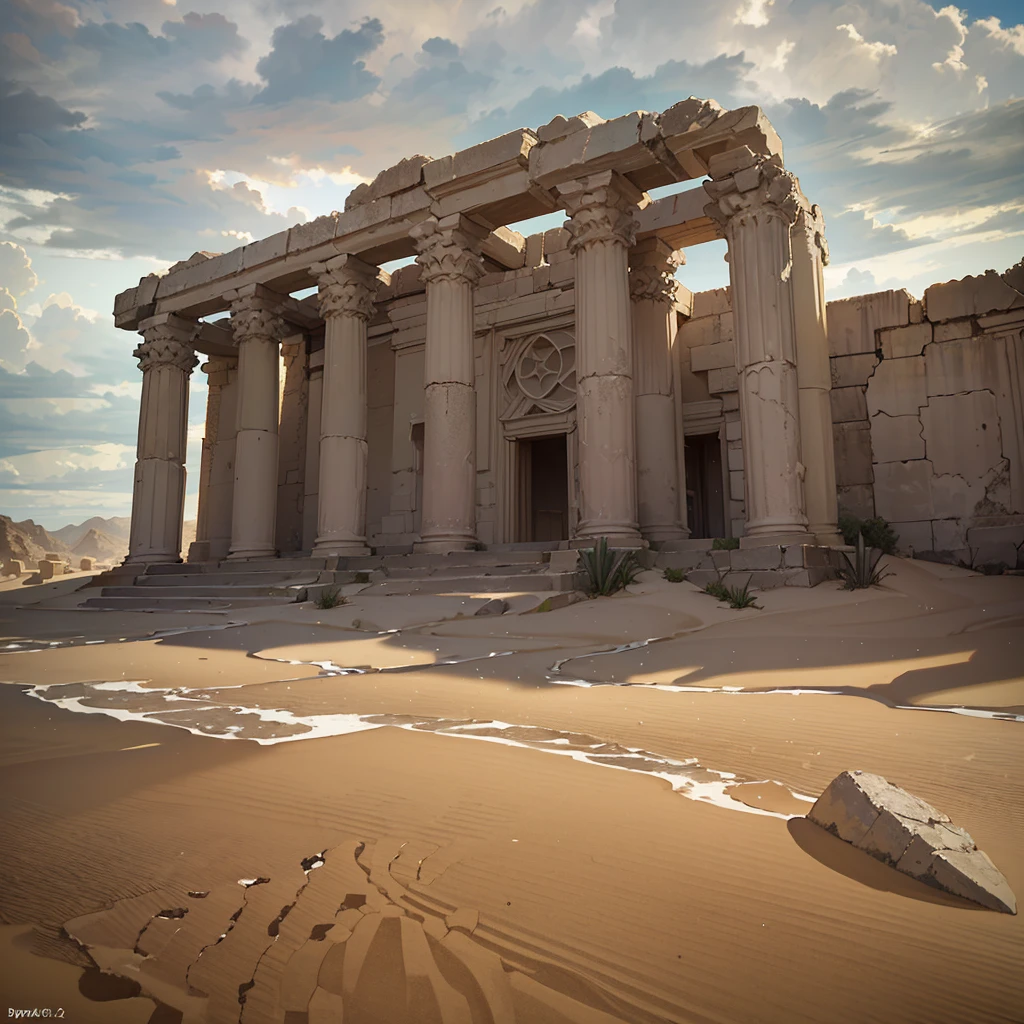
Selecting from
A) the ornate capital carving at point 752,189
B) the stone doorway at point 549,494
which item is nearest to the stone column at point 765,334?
the ornate capital carving at point 752,189

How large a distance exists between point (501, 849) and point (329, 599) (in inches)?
308

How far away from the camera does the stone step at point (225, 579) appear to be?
1236 centimetres

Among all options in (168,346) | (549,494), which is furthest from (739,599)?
(168,346)

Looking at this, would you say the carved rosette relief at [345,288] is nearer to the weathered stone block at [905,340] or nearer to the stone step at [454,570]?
the stone step at [454,570]

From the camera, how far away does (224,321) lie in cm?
1928

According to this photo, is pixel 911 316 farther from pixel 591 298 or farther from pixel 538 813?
pixel 538 813

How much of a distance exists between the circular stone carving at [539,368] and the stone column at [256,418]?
5.53 meters

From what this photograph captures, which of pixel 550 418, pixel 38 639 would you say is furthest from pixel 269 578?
pixel 550 418

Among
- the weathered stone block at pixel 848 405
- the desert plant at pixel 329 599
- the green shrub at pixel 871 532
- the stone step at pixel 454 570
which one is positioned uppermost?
the weathered stone block at pixel 848 405

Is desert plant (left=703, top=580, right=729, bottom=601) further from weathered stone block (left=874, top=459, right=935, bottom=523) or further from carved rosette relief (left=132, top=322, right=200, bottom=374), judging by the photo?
carved rosette relief (left=132, top=322, right=200, bottom=374)

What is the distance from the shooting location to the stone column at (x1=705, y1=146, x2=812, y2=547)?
31.9 ft

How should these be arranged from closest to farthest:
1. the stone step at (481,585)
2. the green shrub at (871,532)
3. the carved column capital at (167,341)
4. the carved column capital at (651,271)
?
1. the stone step at (481,585)
2. the green shrub at (871,532)
3. the carved column capital at (651,271)
4. the carved column capital at (167,341)

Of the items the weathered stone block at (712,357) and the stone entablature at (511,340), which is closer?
the stone entablature at (511,340)

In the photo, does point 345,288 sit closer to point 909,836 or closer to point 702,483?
point 702,483
